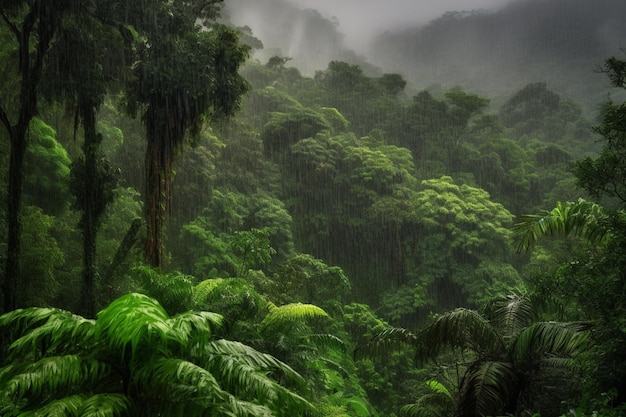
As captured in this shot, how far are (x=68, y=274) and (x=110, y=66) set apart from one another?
16.2ft

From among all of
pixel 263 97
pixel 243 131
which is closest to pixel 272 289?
pixel 243 131

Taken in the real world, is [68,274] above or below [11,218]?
below

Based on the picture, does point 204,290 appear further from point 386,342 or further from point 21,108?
point 21,108

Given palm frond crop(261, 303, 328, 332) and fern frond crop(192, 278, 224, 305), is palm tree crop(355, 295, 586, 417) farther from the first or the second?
fern frond crop(192, 278, 224, 305)

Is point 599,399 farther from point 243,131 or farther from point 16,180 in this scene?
point 243,131

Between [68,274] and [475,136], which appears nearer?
[68,274]

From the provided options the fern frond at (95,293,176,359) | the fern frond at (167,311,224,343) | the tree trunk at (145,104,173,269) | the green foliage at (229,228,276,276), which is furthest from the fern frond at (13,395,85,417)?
the green foliage at (229,228,276,276)

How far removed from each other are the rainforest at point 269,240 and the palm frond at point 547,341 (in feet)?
0.11

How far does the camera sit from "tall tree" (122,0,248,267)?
30.6 ft

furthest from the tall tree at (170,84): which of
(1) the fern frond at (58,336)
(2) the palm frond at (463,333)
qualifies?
(2) the palm frond at (463,333)

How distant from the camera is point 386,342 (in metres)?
7.95

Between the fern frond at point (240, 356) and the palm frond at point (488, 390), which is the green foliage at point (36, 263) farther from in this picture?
the palm frond at point (488, 390)

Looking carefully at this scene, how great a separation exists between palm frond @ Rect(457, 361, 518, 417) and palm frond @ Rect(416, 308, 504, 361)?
28 cm

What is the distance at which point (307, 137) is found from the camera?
26719 mm
